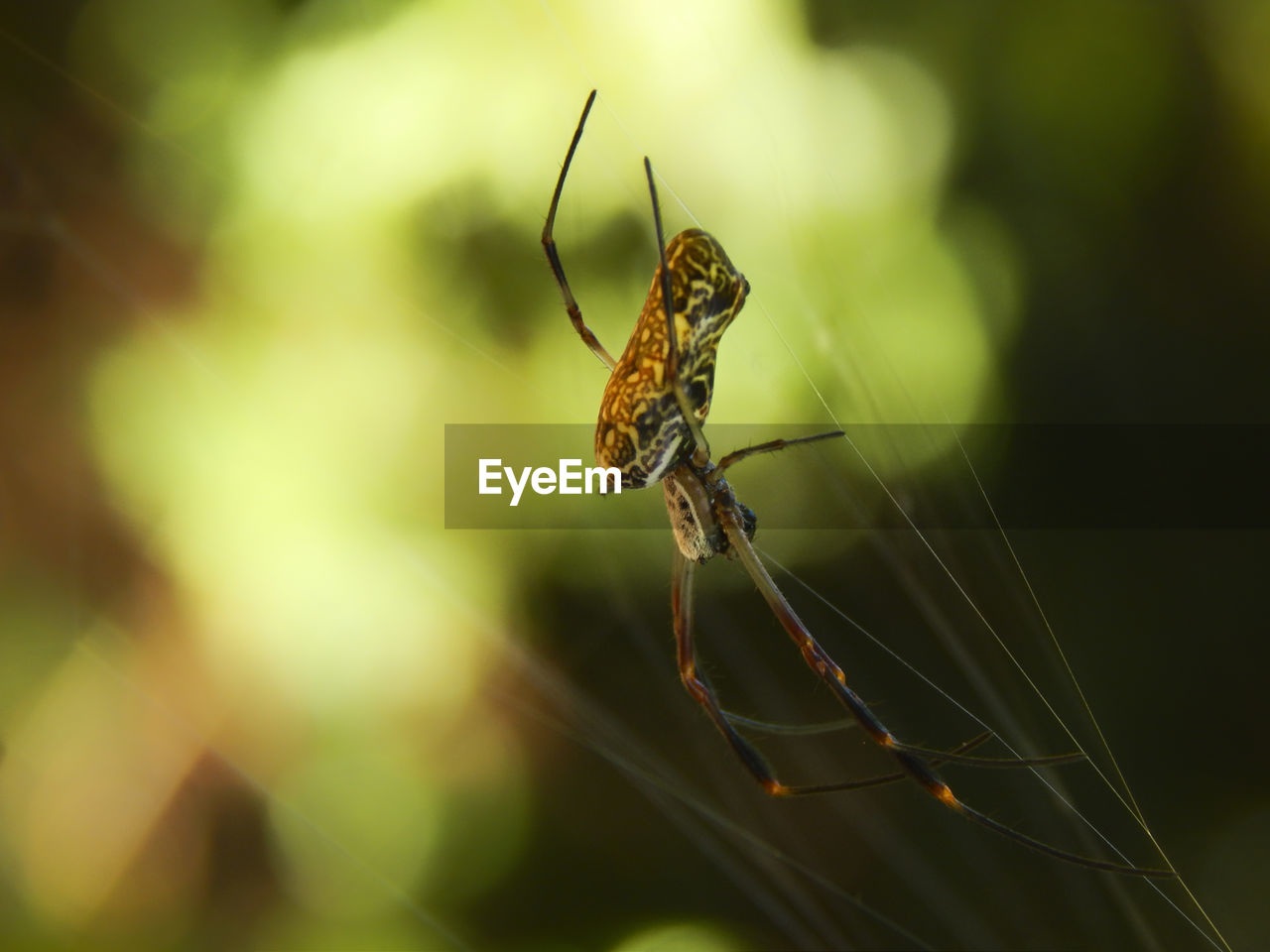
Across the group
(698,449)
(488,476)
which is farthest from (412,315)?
(698,449)

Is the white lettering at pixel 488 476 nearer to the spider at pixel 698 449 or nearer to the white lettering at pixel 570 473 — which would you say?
the white lettering at pixel 570 473

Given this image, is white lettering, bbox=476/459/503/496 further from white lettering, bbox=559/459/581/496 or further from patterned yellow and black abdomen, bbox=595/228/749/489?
patterned yellow and black abdomen, bbox=595/228/749/489

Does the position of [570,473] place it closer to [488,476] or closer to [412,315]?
[488,476]

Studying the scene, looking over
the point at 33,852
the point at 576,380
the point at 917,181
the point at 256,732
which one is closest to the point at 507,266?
the point at 576,380

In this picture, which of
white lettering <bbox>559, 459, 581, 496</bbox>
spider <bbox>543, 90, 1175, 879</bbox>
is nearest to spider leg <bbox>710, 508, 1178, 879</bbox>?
spider <bbox>543, 90, 1175, 879</bbox>

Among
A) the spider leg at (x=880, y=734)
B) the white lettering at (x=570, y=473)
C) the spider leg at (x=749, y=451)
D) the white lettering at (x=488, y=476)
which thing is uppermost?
the white lettering at (x=488, y=476)

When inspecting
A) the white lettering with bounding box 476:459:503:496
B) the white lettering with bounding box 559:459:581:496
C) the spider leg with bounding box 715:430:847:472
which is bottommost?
the spider leg with bounding box 715:430:847:472

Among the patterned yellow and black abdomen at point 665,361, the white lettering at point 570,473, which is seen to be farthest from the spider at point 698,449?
the white lettering at point 570,473
